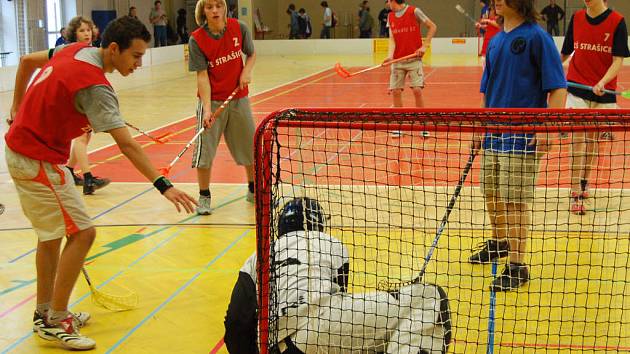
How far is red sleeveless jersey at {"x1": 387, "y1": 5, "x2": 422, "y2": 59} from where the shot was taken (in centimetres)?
1090

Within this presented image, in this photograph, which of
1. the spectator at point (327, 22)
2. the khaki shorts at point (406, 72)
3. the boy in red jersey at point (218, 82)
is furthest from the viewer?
the spectator at point (327, 22)

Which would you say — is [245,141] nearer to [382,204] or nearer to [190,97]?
[382,204]

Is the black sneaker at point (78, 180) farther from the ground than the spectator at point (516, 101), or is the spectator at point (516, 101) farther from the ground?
the spectator at point (516, 101)

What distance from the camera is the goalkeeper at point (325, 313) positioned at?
3.93 metres

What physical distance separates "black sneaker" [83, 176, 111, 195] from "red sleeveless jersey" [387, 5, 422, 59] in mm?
4628

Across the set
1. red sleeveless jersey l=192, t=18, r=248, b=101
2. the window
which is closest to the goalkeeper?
red sleeveless jersey l=192, t=18, r=248, b=101

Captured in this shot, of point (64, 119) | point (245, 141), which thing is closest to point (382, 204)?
point (245, 141)

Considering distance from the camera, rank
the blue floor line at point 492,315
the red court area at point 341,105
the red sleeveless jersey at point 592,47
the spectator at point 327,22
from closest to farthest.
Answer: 1. the blue floor line at point 492,315
2. the red sleeveless jersey at point 592,47
3. the red court area at point 341,105
4. the spectator at point 327,22

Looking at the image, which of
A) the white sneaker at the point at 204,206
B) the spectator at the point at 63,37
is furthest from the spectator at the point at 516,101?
the spectator at the point at 63,37

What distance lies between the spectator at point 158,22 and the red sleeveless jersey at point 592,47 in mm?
23783

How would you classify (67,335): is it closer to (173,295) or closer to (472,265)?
(173,295)

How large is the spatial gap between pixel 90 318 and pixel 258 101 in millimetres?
10583

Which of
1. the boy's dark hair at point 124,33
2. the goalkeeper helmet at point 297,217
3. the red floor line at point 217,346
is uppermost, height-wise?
the boy's dark hair at point 124,33

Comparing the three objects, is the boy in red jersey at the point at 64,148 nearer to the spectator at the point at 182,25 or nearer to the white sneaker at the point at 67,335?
the white sneaker at the point at 67,335
